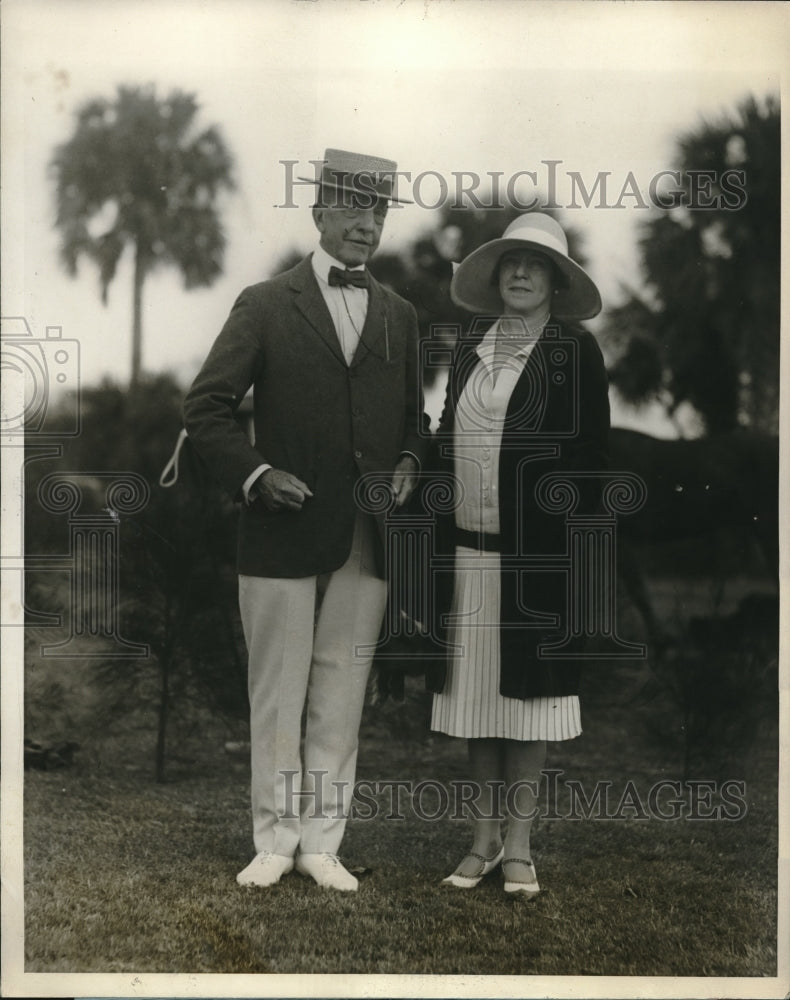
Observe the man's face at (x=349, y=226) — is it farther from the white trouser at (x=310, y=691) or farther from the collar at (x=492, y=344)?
the white trouser at (x=310, y=691)

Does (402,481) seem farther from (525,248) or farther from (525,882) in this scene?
(525,882)

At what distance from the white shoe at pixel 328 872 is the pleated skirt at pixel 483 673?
0.59 metres

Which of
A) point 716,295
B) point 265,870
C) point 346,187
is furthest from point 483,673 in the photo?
point 346,187

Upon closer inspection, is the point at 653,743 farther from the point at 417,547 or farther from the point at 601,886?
the point at 417,547

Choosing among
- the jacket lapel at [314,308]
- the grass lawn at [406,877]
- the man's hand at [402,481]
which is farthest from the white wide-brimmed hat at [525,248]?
the grass lawn at [406,877]

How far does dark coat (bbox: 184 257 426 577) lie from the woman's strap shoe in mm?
1051

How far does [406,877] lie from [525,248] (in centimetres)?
212

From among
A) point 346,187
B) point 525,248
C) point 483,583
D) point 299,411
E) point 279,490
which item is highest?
point 346,187

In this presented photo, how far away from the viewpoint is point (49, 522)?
4902 mm

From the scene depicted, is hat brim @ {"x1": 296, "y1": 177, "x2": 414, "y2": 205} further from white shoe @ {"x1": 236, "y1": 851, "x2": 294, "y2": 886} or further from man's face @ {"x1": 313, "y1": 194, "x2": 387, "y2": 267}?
white shoe @ {"x1": 236, "y1": 851, "x2": 294, "y2": 886}

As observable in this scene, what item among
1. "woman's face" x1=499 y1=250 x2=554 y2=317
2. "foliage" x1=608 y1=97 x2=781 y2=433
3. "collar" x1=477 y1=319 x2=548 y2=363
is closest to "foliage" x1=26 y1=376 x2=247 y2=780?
"collar" x1=477 y1=319 x2=548 y2=363

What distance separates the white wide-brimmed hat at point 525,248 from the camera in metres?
4.84

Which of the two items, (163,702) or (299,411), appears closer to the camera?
(299,411)

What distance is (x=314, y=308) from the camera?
4.82 m
